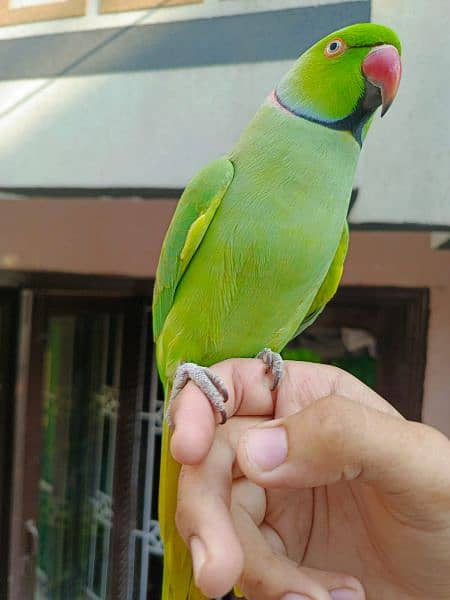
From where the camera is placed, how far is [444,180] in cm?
96

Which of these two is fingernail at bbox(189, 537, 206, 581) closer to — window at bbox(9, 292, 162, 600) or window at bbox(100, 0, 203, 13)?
window at bbox(100, 0, 203, 13)

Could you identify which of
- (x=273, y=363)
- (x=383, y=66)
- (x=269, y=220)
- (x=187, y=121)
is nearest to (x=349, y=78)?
(x=383, y=66)

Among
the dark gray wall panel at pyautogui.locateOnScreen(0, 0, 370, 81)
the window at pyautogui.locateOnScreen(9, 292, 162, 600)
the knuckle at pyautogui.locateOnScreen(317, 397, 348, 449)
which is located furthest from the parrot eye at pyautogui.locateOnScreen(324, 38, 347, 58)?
the window at pyautogui.locateOnScreen(9, 292, 162, 600)

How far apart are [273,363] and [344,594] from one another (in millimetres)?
277

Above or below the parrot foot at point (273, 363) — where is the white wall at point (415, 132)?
above

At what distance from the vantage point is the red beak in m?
0.63

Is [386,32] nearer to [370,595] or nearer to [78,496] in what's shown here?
[370,595]

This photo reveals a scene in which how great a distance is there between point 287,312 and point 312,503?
247 mm

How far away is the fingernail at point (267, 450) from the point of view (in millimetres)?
444

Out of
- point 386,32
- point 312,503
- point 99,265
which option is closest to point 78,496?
point 99,265

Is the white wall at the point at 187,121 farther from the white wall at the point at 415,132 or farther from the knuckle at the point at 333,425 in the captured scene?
the knuckle at the point at 333,425

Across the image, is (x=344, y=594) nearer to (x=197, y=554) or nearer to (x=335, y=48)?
(x=197, y=554)

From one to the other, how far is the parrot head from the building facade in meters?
0.35

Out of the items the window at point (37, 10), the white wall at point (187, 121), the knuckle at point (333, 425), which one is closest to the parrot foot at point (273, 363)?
the knuckle at point (333, 425)
